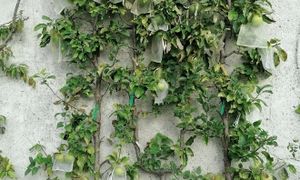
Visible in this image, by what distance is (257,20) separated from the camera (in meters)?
2.66

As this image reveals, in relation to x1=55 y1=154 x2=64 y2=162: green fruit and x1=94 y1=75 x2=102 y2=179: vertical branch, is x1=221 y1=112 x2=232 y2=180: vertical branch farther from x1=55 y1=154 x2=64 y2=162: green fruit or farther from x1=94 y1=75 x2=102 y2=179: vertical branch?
x1=55 y1=154 x2=64 y2=162: green fruit

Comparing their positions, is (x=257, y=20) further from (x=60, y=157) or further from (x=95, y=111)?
(x=60, y=157)

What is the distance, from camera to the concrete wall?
2.79 m

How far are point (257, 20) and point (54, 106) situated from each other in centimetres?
139

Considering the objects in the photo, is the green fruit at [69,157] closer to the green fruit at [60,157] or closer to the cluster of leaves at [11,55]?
the green fruit at [60,157]

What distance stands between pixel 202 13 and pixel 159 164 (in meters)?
0.95

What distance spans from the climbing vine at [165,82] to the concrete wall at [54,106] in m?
0.07

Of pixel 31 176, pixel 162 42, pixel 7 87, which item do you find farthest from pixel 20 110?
pixel 162 42

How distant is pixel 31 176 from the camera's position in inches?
117

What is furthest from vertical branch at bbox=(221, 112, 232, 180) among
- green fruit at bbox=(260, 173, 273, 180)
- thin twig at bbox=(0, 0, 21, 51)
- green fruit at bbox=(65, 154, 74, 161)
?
thin twig at bbox=(0, 0, 21, 51)

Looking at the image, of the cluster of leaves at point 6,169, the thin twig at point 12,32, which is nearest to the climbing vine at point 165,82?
the cluster of leaves at point 6,169

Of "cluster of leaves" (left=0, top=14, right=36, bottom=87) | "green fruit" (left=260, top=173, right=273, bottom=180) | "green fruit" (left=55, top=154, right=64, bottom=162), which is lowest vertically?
"green fruit" (left=260, top=173, right=273, bottom=180)

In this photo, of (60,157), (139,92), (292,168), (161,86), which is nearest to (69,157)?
(60,157)

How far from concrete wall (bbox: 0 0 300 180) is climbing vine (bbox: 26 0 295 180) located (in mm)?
67
